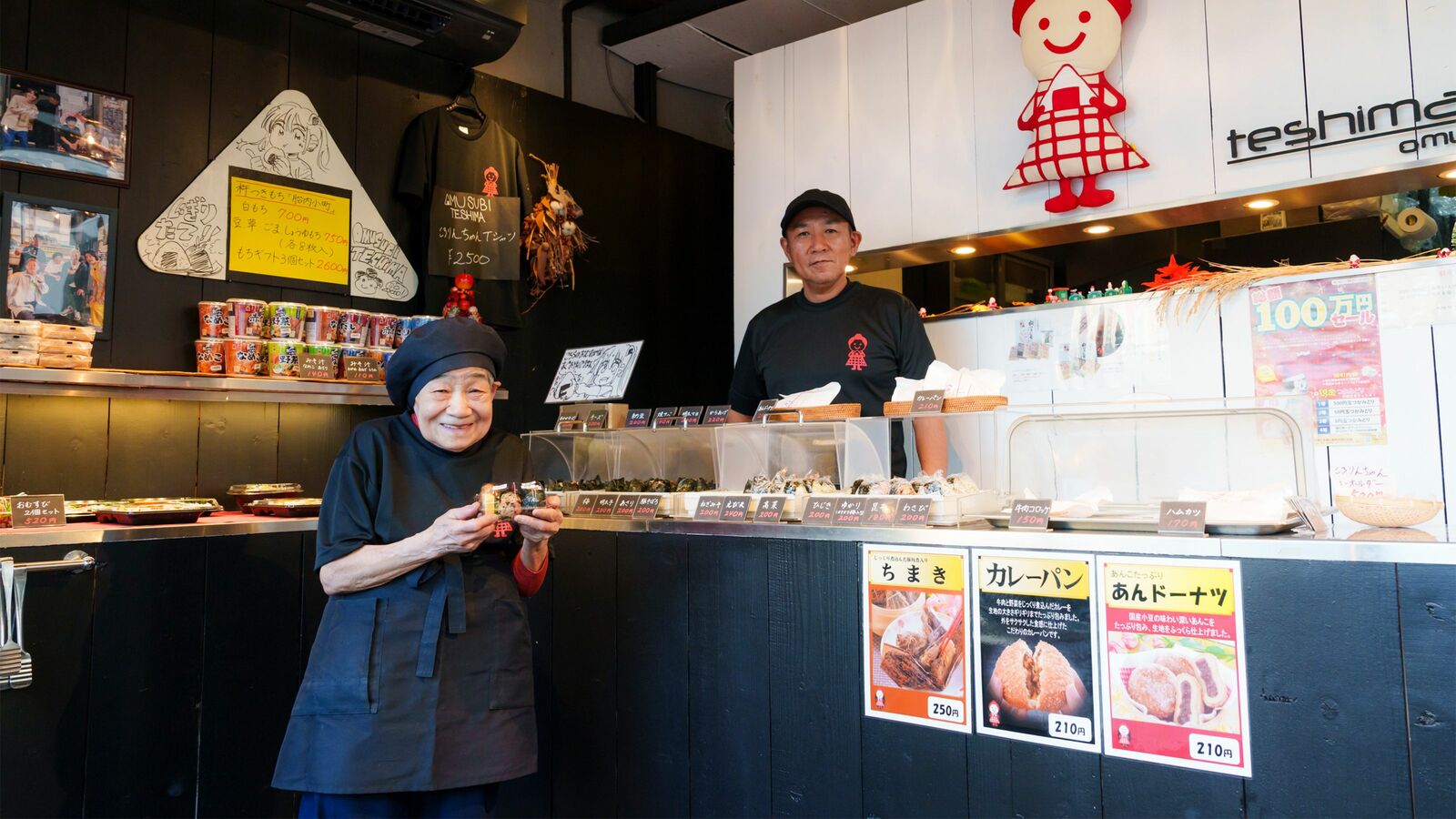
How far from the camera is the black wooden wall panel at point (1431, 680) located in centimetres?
138

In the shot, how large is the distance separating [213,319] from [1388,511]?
136 inches

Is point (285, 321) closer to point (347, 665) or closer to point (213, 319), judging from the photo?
point (213, 319)

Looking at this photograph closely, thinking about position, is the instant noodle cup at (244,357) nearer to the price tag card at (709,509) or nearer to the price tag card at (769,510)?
the price tag card at (709,509)

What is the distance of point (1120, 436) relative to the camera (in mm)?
2104

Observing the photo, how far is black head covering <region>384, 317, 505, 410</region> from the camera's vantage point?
6.06ft

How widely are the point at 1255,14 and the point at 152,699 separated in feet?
13.8

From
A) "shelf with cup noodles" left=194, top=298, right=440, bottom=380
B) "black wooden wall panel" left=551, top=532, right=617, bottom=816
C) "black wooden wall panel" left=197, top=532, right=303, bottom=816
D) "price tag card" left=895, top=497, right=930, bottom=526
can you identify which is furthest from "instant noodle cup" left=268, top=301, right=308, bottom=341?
"price tag card" left=895, top=497, right=930, bottom=526

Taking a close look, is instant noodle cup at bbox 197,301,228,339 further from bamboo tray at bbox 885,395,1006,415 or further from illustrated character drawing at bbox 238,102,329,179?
bamboo tray at bbox 885,395,1006,415

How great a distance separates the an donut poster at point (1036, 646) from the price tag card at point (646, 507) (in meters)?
0.87

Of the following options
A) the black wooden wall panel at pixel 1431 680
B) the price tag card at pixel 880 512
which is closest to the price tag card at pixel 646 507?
the price tag card at pixel 880 512

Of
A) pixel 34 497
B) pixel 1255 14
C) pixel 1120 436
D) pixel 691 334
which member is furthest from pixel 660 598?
pixel 691 334

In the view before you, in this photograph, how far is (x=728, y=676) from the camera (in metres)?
2.17

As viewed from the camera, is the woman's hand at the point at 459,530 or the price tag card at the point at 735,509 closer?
the woman's hand at the point at 459,530

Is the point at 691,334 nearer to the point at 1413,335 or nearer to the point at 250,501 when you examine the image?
the point at 250,501
